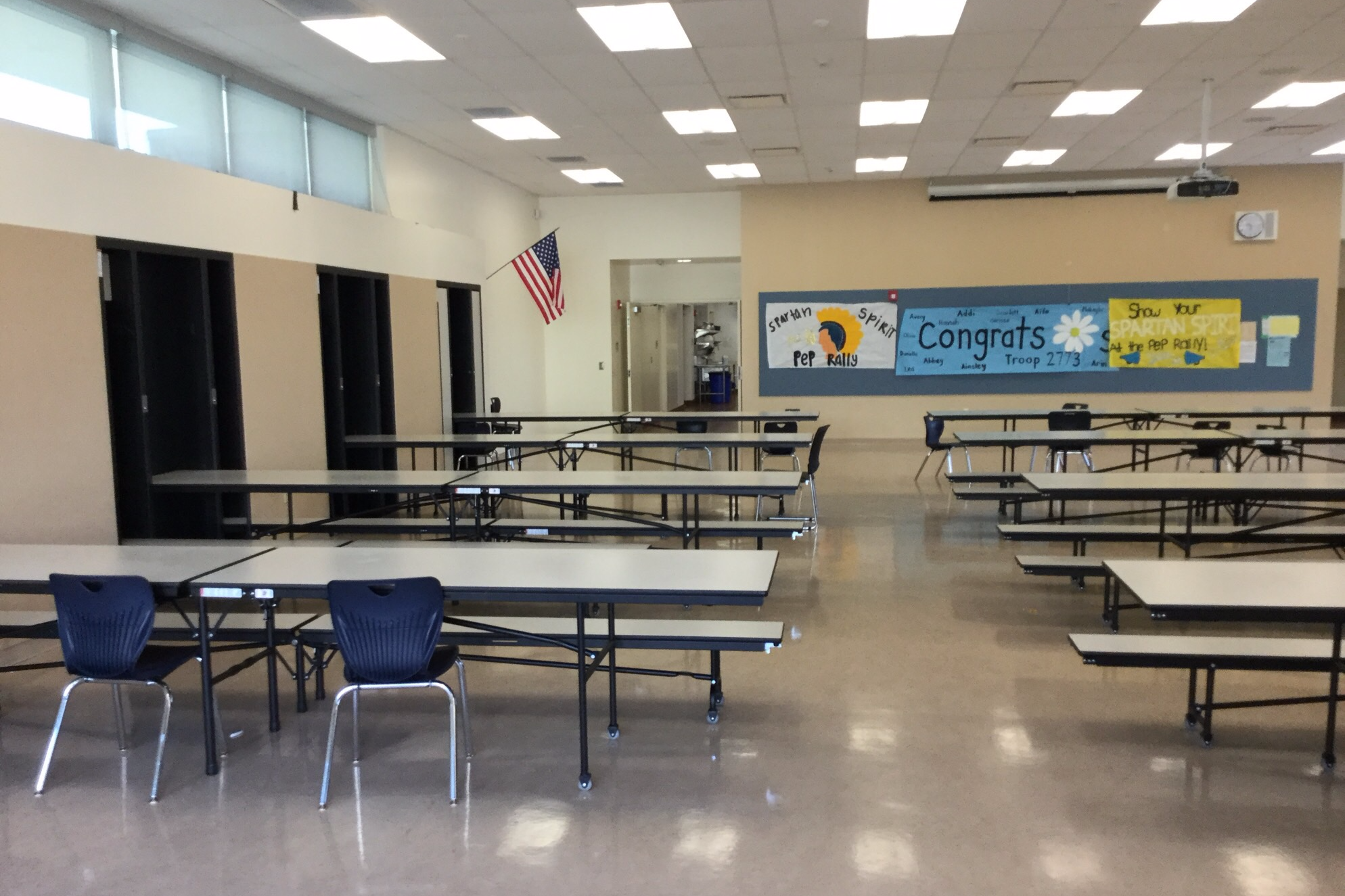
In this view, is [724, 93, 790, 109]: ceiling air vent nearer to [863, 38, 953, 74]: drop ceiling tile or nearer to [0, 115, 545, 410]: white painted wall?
[863, 38, 953, 74]: drop ceiling tile

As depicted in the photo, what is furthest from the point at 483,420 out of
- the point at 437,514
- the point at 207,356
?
the point at 207,356

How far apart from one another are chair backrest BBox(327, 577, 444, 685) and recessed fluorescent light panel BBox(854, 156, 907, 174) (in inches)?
368

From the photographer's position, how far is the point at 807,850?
2869 mm

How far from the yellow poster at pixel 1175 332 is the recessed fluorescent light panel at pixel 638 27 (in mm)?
8258

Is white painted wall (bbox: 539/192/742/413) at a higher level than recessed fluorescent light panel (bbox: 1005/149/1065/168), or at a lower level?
lower

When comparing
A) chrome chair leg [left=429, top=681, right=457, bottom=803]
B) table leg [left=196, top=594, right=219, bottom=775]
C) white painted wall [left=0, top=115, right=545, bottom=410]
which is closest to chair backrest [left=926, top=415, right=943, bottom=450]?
white painted wall [left=0, top=115, right=545, bottom=410]

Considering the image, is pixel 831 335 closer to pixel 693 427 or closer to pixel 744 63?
pixel 693 427

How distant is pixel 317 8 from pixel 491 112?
9.03 ft

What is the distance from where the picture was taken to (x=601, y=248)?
13922mm

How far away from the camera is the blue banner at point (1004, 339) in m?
12.8

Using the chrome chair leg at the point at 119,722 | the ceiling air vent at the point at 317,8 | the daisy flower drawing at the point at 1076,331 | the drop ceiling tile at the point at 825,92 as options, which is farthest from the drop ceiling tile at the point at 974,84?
the chrome chair leg at the point at 119,722

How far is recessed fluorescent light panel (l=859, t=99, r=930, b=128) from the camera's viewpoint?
8.52 meters

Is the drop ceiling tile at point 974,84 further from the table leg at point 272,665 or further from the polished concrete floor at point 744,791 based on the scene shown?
the table leg at point 272,665

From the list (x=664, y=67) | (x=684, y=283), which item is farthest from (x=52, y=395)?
(x=684, y=283)
